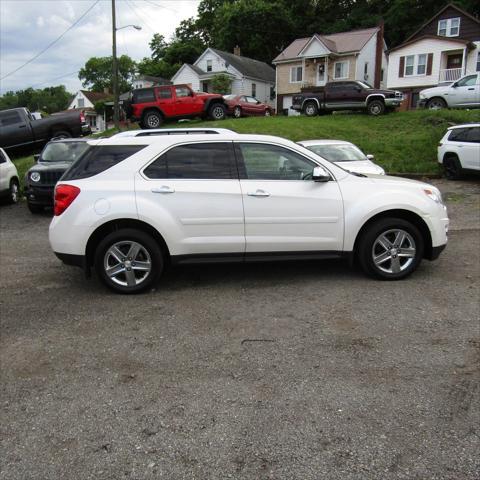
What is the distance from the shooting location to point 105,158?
17.7 ft

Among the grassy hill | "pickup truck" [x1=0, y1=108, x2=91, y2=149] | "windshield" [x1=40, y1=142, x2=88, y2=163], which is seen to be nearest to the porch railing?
the grassy hill

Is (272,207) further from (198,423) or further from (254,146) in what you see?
(198,423)

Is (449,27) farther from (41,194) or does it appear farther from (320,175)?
(320,175)

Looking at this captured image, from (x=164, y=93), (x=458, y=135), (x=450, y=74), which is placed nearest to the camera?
(x=458, y=135)

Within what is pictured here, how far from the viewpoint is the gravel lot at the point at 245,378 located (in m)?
2.68

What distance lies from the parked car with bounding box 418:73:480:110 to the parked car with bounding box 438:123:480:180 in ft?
27.1

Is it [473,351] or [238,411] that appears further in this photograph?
[473,351]

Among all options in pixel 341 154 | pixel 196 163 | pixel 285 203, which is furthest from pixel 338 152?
pixel 196 163

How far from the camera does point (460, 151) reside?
44.1 feet

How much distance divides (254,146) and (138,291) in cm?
209

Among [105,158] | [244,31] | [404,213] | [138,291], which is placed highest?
[244,31]

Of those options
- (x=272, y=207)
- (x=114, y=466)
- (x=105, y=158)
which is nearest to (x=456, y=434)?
(x=114, y=466)

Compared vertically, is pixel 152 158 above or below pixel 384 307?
above

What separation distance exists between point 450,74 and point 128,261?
38.5 m
